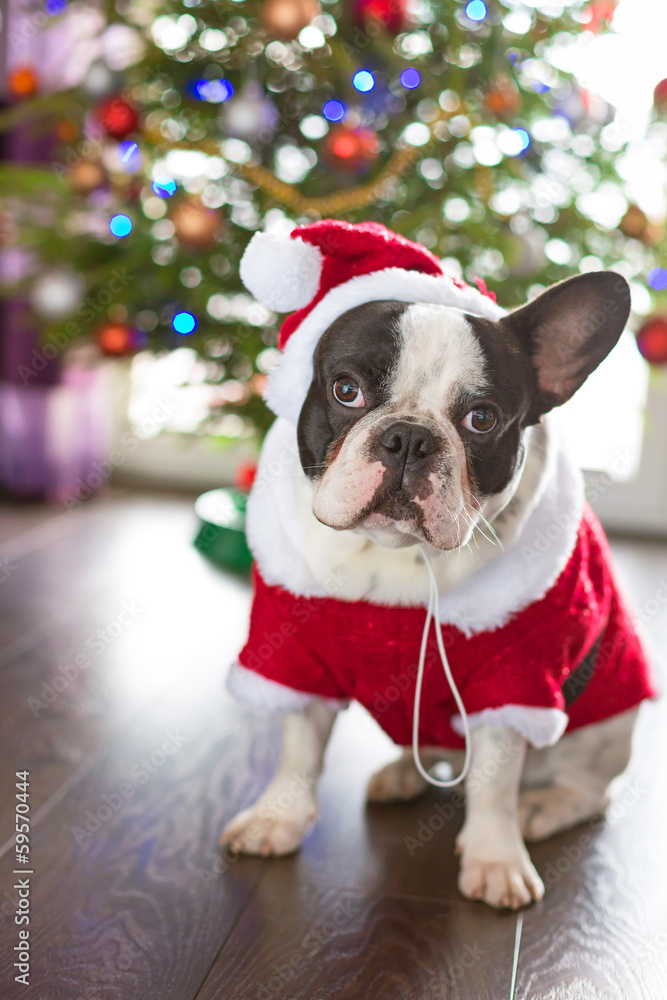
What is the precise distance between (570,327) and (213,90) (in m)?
1.38

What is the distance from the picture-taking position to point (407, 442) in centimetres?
107

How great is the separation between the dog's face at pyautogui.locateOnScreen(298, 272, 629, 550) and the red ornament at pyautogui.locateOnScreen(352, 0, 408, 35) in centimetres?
113

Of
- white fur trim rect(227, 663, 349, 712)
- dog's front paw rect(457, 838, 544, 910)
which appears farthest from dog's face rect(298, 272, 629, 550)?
dog's front paw rect(457, 838, 544, 910)

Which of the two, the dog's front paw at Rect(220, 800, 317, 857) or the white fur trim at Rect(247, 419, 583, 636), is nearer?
the white fur trim at Rect(247, 419, 583, 636)

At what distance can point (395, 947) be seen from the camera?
3.97 feet

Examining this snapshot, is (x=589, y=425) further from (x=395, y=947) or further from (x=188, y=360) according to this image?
(x=395, y=947)

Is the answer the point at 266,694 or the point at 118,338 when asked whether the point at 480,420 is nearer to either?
the point at 266,694

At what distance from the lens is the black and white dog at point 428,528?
3.64 feet

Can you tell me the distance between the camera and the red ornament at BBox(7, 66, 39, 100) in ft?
7.95

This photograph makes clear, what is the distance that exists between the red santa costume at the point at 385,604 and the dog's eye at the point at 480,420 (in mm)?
137
